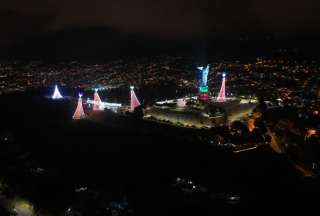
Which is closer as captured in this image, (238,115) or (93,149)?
(93,149)

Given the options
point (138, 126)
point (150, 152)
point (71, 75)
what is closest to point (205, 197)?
point (150, 152)

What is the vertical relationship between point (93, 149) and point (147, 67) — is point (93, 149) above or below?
below

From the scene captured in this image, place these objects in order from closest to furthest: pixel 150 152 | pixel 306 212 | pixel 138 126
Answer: pixel 306 212 → pixel 150 152 → pixel 138 126

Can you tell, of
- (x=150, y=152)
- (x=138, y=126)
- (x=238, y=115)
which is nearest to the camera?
(x=150, y=152)

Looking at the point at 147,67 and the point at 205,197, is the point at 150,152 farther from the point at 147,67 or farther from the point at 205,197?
the point at 147,67

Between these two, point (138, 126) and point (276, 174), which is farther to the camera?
point (138, 126)

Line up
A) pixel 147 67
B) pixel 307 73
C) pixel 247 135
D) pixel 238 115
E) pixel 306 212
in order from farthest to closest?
pixel 147 67 < pixel 307 73 < pixel 238 115 < pixel 247 135 < pixel 306 212

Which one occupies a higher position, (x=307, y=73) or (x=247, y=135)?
(x=307, y=73)

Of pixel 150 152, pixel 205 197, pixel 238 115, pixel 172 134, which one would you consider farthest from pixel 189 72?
pixel 205 197

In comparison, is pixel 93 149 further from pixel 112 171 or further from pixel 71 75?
pixel 71 75
